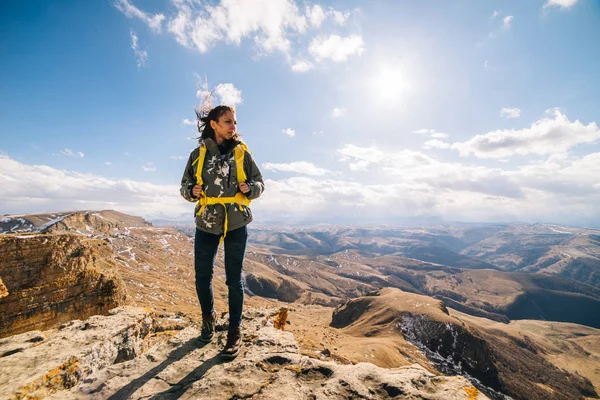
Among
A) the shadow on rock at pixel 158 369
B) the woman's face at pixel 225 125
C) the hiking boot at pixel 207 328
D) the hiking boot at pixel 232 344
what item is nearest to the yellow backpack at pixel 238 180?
the woman's face at pixel 225 125

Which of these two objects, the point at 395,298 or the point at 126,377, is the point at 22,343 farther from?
the point at 395,298

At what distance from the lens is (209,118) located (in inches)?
229

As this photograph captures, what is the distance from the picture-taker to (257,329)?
266 inches

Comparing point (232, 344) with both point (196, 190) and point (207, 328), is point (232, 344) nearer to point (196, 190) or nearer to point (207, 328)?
point (207, 328)

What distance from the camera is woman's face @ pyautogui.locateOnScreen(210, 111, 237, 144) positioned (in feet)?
18.2

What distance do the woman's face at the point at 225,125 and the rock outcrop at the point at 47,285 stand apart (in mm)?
30603

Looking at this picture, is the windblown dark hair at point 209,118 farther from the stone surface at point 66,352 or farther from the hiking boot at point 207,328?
the stone surface at point 66,352

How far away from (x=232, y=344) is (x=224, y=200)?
9.12 ft

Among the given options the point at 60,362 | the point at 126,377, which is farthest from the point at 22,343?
the point at 126,377

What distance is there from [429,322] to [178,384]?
286ft

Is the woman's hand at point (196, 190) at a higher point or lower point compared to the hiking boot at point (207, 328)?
higher

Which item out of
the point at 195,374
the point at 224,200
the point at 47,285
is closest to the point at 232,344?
the point at 195,374

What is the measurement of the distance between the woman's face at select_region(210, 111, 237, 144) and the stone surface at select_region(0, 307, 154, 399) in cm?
486

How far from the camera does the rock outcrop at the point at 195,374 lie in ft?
12.2
